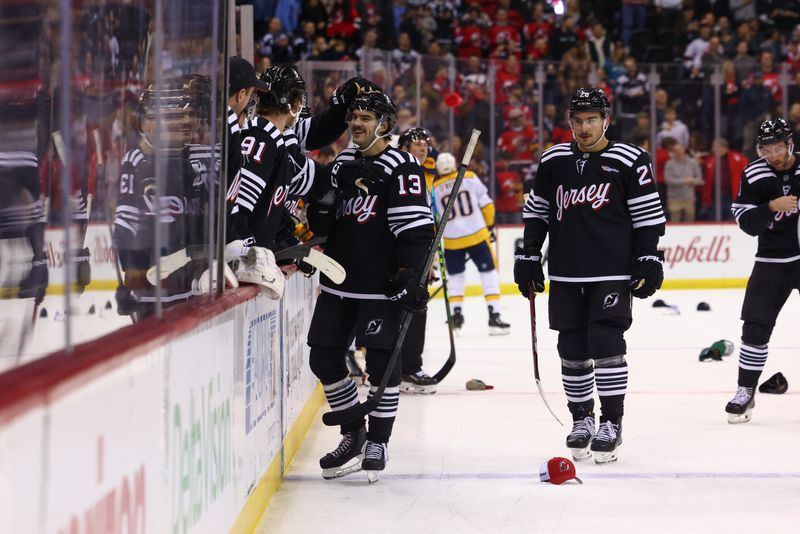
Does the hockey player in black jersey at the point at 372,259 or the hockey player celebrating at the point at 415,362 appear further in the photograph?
the hockey player celebrating at the point at 415,362

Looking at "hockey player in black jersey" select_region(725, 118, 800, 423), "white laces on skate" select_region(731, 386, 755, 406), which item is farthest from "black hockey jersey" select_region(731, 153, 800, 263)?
"white laces on skate" select_region(731, 386, 755, 406)

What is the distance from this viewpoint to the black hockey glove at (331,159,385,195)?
3.85 m

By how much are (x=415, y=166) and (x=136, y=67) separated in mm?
1955

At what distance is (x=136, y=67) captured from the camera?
6.66 ft

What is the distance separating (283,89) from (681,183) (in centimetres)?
882

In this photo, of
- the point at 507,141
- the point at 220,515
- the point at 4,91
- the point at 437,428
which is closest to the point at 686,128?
the point at 507,141

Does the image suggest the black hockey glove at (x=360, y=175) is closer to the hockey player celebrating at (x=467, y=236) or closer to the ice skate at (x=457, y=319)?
the hockey player celebrating at (x=467, y=236)

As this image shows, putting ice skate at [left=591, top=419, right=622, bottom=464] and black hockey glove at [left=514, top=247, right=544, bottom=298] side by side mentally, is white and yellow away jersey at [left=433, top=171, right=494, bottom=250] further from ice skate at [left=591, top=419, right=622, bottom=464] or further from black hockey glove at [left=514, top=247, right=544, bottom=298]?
ice skate at [left=591, top=419, right=622, bottom=464]

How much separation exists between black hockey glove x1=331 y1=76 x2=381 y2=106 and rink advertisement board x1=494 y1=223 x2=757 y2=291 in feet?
25.8

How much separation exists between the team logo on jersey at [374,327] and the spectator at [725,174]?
8.99 m

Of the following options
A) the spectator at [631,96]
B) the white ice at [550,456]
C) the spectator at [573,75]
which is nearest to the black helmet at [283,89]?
the white ice at [550,456]

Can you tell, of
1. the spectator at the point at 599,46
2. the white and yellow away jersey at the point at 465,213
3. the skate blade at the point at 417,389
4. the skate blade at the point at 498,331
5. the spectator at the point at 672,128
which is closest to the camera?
the skate blade at the point at 417,389

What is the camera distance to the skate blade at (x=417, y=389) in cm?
589

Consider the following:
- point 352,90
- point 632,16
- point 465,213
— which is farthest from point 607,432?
point 632,16
